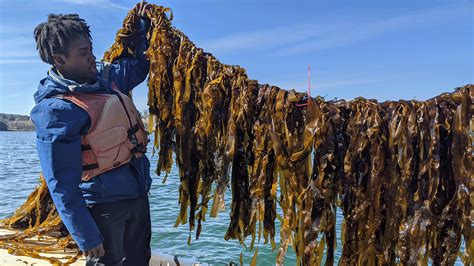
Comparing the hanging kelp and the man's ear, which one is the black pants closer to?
the man's ear

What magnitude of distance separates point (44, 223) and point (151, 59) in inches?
115

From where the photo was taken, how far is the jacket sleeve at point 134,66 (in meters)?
2.91

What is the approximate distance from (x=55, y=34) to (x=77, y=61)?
0.18 m

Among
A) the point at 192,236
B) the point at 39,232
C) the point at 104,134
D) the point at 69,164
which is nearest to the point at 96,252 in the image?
the point at 69,164

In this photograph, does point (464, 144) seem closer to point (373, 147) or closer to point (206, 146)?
point (373, 147)

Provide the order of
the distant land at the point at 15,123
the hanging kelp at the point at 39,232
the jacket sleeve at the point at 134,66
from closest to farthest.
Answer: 1. the jacket sleeve at the point at 134,66
2. the hanging kelp at the point at 39,232
3. the distant land at the point at 15,123

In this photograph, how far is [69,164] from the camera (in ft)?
7.41

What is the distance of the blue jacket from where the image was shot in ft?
7.34

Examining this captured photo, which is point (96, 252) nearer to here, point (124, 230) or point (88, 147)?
point (124, 230)

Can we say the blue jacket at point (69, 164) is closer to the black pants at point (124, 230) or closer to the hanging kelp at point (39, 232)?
the black pants at point (124, 230)

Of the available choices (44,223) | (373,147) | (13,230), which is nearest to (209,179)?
(373,147)

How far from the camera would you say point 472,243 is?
7.11ft

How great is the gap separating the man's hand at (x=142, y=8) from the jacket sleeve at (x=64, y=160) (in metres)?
1.06

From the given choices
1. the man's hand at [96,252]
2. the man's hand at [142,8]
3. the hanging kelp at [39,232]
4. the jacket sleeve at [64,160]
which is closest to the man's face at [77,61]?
the jacket sleeve at [64,160]
